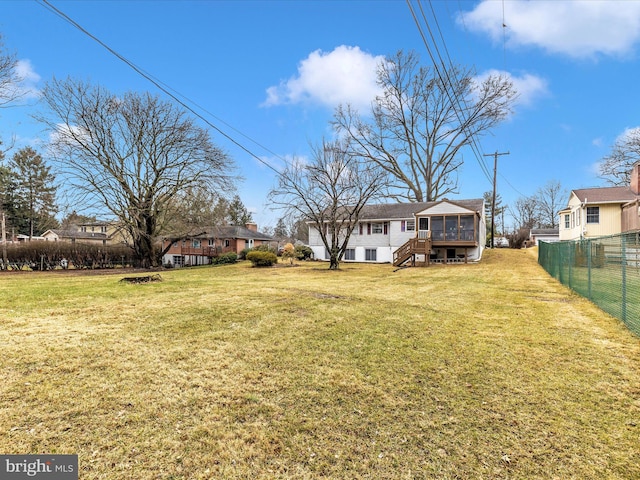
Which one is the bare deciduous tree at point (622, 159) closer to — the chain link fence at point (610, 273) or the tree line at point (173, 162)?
the tree line at point (173, 162)

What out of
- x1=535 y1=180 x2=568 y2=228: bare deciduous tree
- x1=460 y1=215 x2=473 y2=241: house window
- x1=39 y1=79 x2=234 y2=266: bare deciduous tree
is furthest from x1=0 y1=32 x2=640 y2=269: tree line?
x1=535 y1=180 x2=568 y2=228: bare deciduous tree

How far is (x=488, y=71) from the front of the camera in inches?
1240

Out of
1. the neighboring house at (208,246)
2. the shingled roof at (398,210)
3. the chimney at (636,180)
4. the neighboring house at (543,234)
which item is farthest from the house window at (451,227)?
the neighboring house at (543,234)

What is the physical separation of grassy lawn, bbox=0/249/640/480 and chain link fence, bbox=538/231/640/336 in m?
0.58

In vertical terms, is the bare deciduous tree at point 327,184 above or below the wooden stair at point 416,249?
above

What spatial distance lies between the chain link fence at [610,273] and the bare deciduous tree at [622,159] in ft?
86.9

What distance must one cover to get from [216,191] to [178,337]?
21141mm

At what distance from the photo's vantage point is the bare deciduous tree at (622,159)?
27766mm

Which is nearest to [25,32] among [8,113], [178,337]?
[8,113]

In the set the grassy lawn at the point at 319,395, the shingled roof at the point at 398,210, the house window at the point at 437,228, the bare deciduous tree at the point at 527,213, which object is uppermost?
the bare deciduous tree at the point at 527,213

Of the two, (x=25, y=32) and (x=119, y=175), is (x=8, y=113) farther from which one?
(x=119, y=175)

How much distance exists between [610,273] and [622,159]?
31.6 m

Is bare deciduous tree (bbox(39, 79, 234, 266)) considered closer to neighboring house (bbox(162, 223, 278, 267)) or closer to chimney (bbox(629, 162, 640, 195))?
neighboring house (bbox(162, 223, 278, 267))

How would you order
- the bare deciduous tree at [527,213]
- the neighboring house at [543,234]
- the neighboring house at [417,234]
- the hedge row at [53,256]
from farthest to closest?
the bare deciduous tree at [527,213] < the neighboring house at [543,234] < the hedge row at [53,256] < the neighboring house at [417,234]
